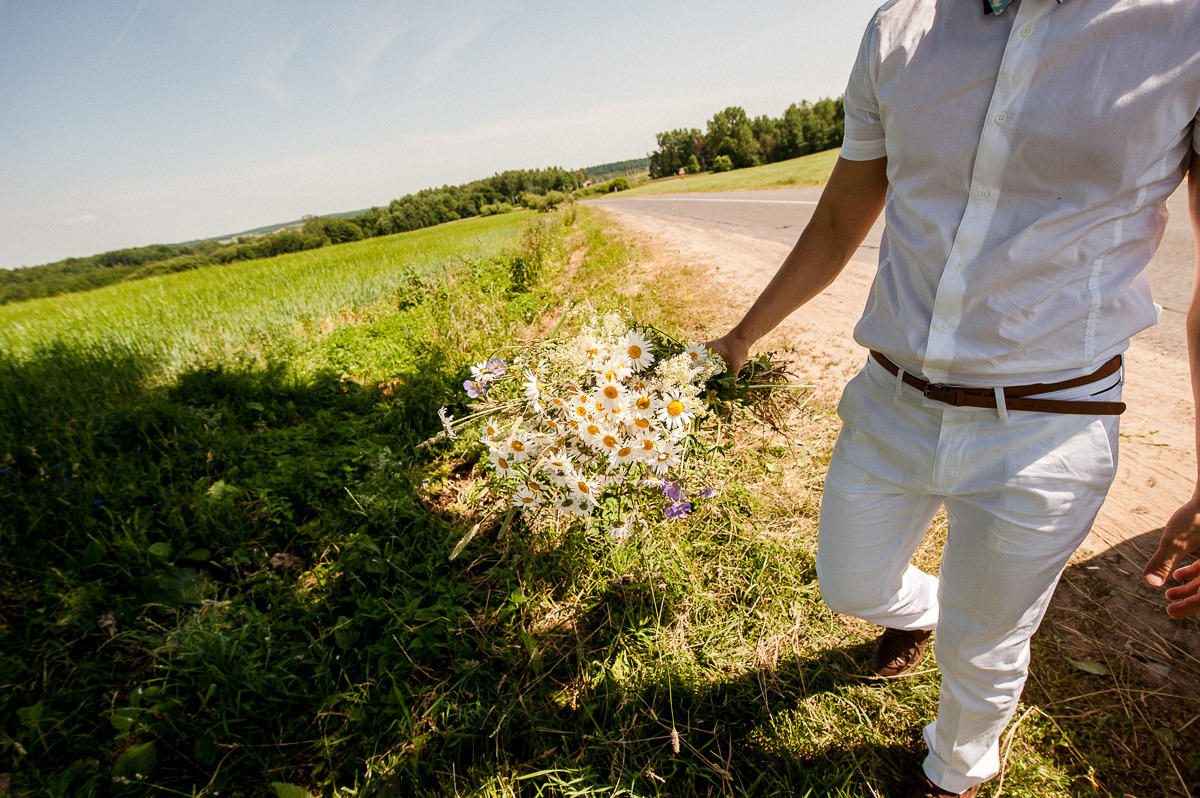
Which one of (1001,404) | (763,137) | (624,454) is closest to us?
(1001,404)

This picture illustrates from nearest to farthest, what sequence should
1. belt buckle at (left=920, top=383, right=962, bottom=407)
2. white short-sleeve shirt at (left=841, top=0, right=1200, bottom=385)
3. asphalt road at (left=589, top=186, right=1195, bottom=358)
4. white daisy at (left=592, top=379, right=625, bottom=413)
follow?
white short-sleeve shirt at (left=841, top=0, right=1200, bottom=385) < belt buckle at (left=920, top=383, right=962, bottom=407) < white daisy at (left=592, top=379, right=625, bottom=413) < asphalt road at (left=589, top=186, right=1195, bottom=358)

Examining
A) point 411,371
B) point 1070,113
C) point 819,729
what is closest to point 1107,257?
point 1070,113

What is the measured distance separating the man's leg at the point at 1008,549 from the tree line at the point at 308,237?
17.3m

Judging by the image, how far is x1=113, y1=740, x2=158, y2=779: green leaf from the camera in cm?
152

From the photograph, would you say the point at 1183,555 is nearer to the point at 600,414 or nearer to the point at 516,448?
the point at 600,414

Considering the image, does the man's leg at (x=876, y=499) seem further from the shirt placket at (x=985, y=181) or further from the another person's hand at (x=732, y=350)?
the another person's hand at (x=732, y=350)

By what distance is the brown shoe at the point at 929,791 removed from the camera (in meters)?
1.35

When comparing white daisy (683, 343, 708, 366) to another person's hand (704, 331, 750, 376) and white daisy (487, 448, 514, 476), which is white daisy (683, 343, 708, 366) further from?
white daisy (487, 448, 514, 476)

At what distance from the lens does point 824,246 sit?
148 centimetres

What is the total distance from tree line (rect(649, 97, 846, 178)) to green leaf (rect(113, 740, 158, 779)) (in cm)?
4817

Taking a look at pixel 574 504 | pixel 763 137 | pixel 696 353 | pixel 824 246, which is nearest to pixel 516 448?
pixel 574 504

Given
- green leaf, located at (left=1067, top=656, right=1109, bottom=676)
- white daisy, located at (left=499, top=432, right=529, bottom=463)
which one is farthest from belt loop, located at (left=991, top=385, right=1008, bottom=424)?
green leaf, located at (left=1067, top=656, right=1109, bottom=676)

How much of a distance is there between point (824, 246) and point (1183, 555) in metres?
1.06

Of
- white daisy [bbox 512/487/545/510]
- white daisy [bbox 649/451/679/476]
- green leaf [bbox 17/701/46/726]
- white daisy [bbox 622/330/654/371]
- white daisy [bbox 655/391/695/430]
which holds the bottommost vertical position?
green leaf [bbox 17/701/46/726]
